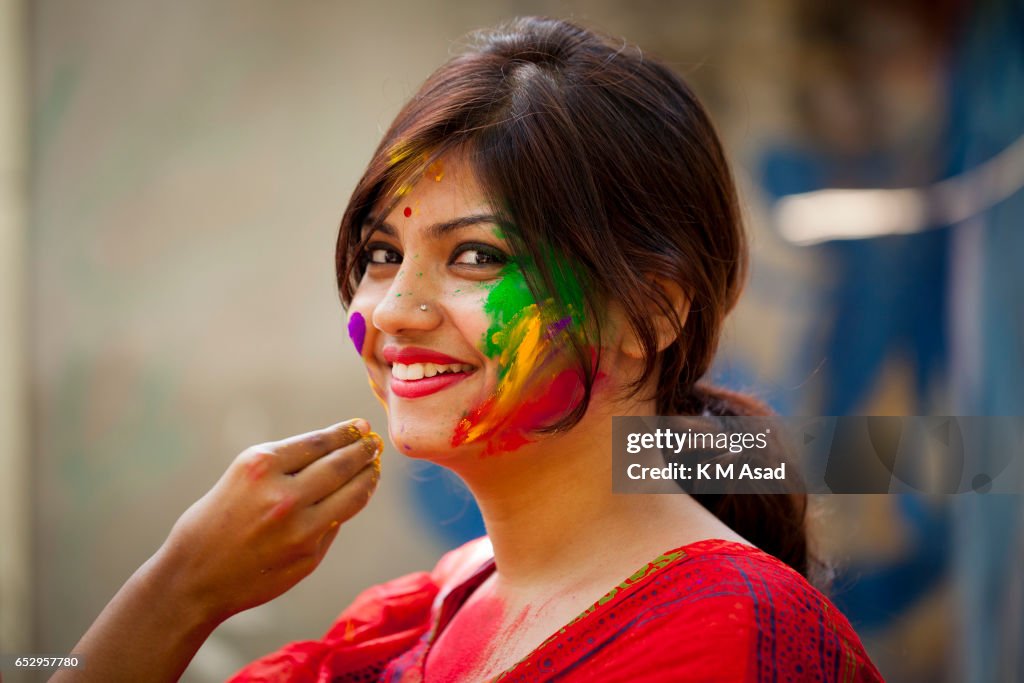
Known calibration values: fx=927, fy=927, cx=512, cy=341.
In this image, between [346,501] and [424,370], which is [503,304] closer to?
[424,370]

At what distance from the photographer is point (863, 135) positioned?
3695 mm

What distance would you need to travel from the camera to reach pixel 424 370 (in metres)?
1.54

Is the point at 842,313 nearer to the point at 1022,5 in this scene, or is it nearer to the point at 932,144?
the point at 932,144

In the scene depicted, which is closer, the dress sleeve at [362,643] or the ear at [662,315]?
the ear at [662,315]

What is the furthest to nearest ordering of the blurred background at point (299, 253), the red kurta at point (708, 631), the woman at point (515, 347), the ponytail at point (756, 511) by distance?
the blurred background at point (299, 253), the ponytail at point (756, 511), the woman at point (515, 347), the red kurta at point (708, 631)

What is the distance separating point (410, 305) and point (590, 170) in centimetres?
36

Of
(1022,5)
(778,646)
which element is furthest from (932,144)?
(778,646)

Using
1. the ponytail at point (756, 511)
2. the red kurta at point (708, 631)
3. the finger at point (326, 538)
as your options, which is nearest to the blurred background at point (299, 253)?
the ponytail at point (756, 511)

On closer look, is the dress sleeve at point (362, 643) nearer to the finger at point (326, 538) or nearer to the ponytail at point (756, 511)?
the finger at point (326, 538)

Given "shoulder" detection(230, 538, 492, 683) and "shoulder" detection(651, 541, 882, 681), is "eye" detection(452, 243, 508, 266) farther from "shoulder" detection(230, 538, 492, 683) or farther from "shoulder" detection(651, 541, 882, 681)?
"shoulder" detection(230, 538, 492, 683)

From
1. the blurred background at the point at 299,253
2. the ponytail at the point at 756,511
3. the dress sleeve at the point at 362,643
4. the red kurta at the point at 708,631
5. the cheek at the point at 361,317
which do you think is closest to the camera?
the red kurta at the point at 708,631

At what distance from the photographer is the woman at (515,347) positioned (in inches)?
58.1

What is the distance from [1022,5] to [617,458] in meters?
2.58

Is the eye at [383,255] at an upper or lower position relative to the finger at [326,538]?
upper
